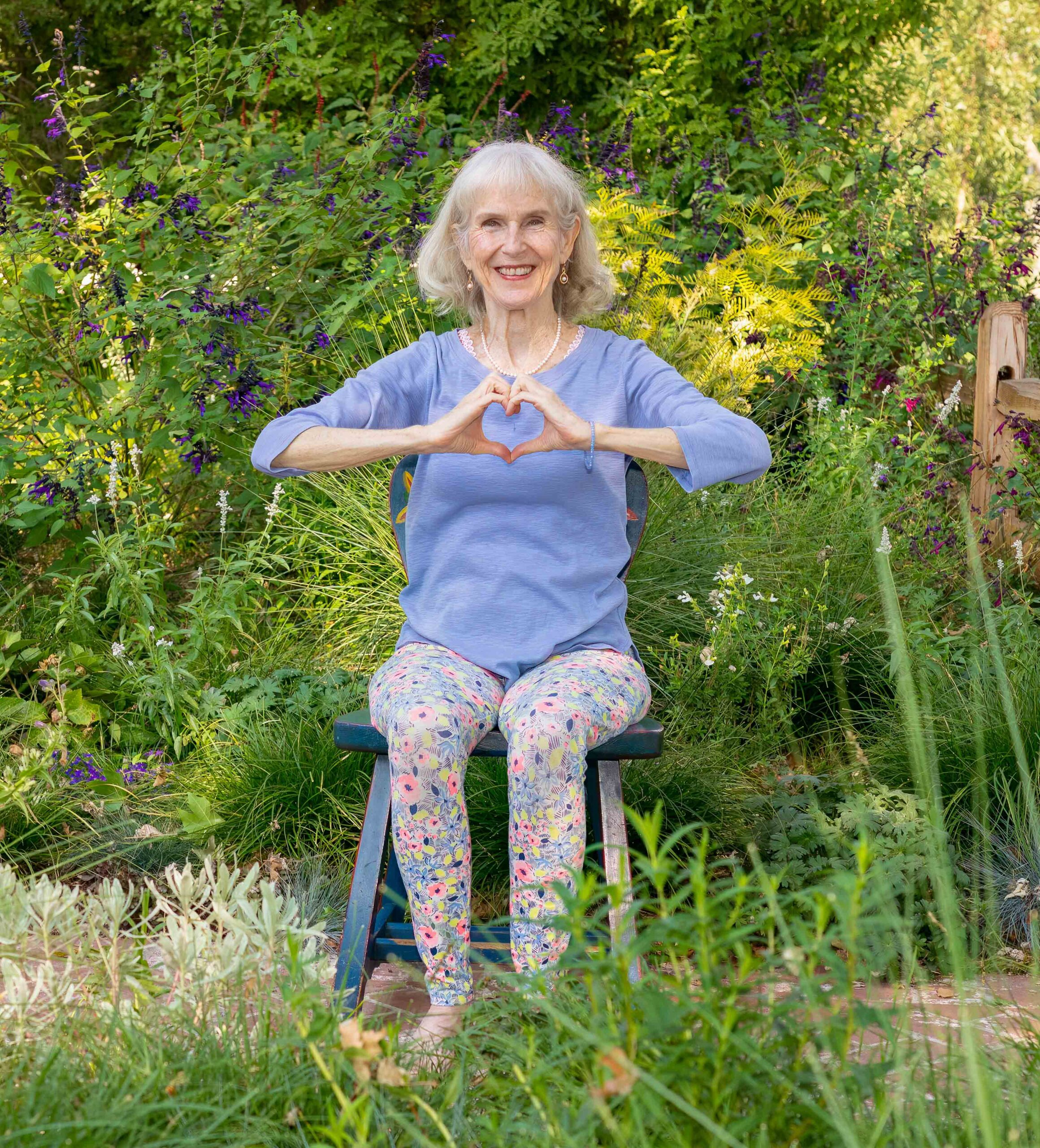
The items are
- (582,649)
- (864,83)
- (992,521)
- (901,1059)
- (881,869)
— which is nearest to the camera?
(881,869)

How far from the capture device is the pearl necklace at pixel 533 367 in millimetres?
2586

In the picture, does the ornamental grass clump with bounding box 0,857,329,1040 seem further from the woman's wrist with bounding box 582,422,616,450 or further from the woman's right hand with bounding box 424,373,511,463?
the woman's wrist with bounding box 582,422,616,450

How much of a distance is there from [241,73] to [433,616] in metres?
2.91

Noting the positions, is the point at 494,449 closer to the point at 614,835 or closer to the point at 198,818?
the point at 614,835

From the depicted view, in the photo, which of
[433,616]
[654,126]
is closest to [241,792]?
[433,616]

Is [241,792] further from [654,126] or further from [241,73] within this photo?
[654,126]

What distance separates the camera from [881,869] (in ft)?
4.09

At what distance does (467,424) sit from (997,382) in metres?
2.93

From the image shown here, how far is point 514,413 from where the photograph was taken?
2.28 metres

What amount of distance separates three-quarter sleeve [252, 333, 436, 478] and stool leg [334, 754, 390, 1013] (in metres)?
0.61

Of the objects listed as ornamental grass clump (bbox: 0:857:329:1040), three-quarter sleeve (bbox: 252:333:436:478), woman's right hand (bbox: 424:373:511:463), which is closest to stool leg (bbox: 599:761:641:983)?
ornamental grass clump (bbox: 0:857:329:1040)

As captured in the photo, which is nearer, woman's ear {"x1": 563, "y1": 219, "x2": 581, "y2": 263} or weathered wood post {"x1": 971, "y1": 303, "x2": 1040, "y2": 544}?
woman's ear {"x1": 563, "y1": 219, "x2": 581, "y2": 263}

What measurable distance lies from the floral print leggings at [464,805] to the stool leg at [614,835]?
0.06 m

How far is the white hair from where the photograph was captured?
249cm
